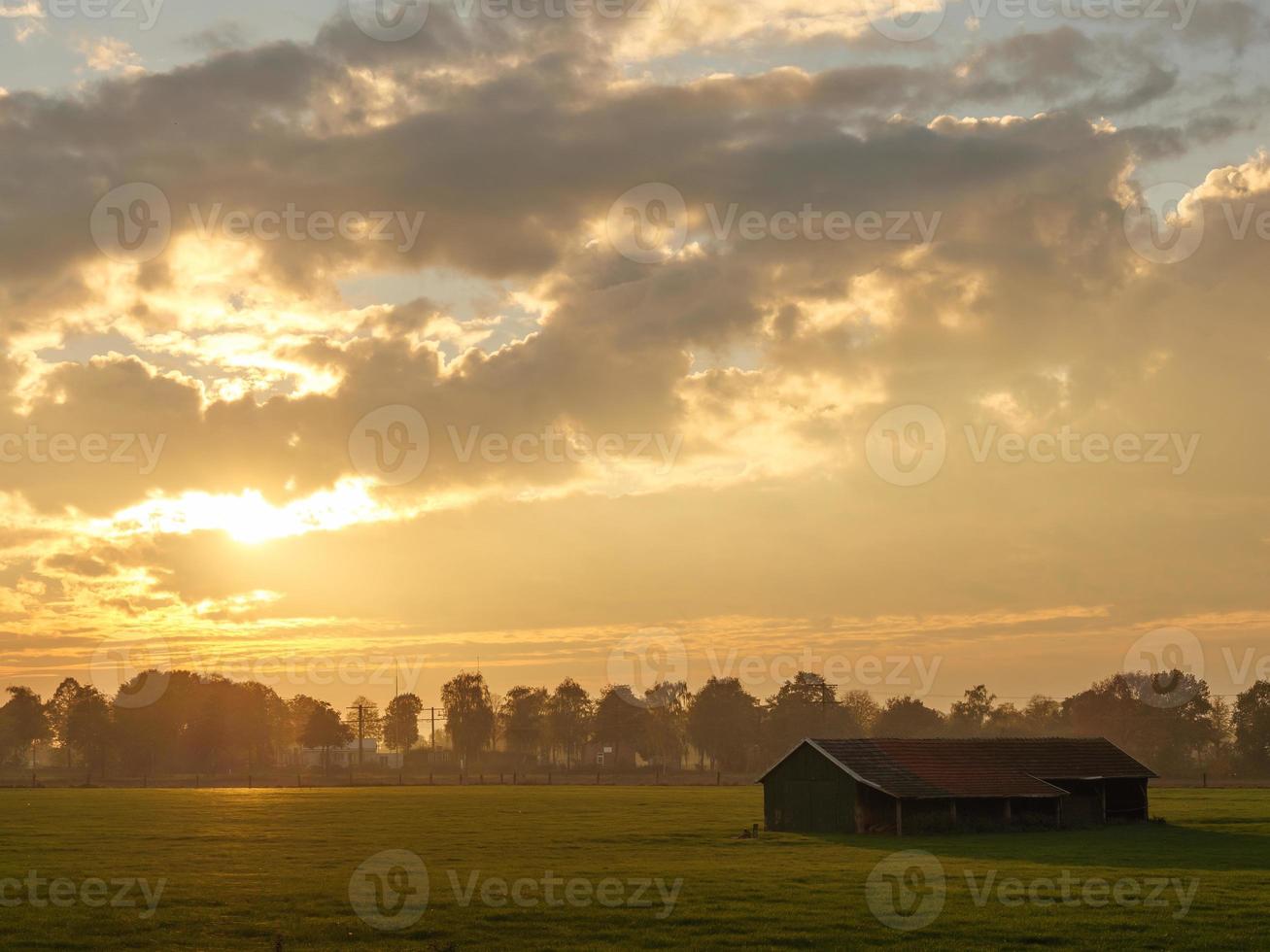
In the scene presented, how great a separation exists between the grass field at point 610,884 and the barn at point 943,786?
82.9 inches

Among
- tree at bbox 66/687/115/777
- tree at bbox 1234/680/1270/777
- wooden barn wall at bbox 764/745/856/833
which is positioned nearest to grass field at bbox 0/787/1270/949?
wooden barn wall at bbox 764/745/856/833

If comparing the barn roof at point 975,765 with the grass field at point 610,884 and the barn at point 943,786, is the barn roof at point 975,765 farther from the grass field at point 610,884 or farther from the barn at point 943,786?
the grass field at point 610,884

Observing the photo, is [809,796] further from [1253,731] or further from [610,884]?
[1253,731]

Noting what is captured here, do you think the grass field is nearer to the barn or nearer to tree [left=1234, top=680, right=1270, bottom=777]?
the barn

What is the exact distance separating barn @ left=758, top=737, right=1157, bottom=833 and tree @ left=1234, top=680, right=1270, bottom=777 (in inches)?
4058

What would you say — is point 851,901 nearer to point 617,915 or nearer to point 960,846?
point 617,915

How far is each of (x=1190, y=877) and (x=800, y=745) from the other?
25.6 metres

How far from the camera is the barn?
60219 mm

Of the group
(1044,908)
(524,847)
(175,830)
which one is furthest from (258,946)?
(175,830)

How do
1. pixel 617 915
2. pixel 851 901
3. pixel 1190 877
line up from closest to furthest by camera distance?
pixel 617 915
pixel 851 901
pixel 1190 877

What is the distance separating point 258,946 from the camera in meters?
26.9

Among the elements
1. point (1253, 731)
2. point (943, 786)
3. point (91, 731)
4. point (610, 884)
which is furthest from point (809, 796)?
point (91, 731)

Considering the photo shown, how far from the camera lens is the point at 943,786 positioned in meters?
61.3

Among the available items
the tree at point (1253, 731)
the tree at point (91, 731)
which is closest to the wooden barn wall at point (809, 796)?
the tree at point (1253, 731)
